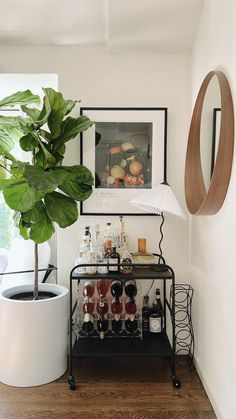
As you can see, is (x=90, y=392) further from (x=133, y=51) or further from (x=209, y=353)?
(x=133, y=51)

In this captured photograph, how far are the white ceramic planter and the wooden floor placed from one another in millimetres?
72

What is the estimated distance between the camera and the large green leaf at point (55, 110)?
7.38 ft

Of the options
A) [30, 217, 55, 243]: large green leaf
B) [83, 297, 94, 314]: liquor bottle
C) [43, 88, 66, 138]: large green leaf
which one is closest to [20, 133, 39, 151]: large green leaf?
[43, 88, 66, 138]: large green leaf

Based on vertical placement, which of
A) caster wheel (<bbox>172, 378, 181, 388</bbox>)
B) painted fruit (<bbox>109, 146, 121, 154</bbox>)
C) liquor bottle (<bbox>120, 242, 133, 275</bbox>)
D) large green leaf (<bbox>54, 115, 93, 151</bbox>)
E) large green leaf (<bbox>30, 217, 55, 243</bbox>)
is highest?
large green leaf (<bbox>54, 115, 93, 151</bbox>)

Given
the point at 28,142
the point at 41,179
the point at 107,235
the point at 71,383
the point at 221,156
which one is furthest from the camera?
the point at 107,235

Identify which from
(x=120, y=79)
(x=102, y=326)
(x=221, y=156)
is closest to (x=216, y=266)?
(x=221, y=156)

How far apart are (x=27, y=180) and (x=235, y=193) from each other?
1.06 m

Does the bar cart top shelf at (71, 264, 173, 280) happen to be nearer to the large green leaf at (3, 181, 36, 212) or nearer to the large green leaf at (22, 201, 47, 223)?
the large green leaf at (22, 201, 47, 223)

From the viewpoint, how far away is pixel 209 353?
7.51 ft

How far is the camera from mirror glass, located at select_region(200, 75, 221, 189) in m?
2.04

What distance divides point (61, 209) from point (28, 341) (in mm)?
828

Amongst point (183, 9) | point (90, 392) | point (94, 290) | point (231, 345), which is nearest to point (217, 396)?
point (231, 345)

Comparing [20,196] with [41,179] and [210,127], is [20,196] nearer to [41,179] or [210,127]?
[41,179]

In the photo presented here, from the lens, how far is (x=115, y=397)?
2.29 metres
